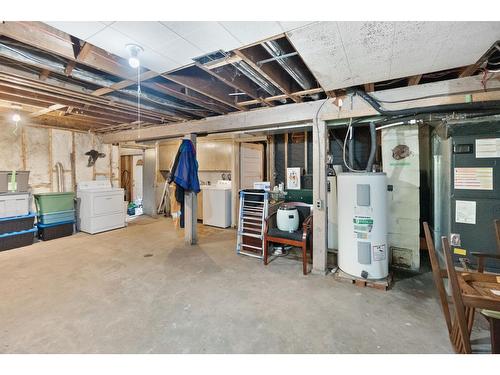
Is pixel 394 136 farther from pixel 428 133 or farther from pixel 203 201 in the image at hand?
pixel 203 201

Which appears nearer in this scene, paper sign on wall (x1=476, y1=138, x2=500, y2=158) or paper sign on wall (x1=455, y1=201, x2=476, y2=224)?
paper sign on wall (x1=476, y1=138, x2=500, y2=158)

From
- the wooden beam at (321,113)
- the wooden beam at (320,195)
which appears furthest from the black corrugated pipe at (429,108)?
the wooden beam at (320,195)

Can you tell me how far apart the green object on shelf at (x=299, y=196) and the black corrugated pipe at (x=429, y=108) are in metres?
1.74

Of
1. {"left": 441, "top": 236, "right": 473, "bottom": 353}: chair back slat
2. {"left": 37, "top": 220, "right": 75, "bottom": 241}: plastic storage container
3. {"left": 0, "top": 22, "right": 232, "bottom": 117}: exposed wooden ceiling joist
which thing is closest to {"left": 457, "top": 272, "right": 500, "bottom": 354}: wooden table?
{"left": 441, "top": 236, "right": 473, "bottom": 353}: chair back slat

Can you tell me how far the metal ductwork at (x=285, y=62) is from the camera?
1.90m

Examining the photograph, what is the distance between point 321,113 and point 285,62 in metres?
1.08

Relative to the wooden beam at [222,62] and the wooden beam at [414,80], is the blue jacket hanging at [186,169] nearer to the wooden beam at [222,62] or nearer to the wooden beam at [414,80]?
the wooden beam at [222,62]

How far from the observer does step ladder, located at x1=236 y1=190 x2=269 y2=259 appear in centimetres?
364

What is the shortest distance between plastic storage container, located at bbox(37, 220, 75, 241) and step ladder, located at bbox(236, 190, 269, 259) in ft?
12.8

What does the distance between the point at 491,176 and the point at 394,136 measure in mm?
1122

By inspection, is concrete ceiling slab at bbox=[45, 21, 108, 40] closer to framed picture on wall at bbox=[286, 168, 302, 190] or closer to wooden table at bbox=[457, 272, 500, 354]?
wooden table at bbox=[457, 272, 500, 354]

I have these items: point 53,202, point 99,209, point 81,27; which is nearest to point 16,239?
point 53,202

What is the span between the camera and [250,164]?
5660 mm

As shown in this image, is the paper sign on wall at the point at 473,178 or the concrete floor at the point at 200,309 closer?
the concrete floor at the point at 200,309
